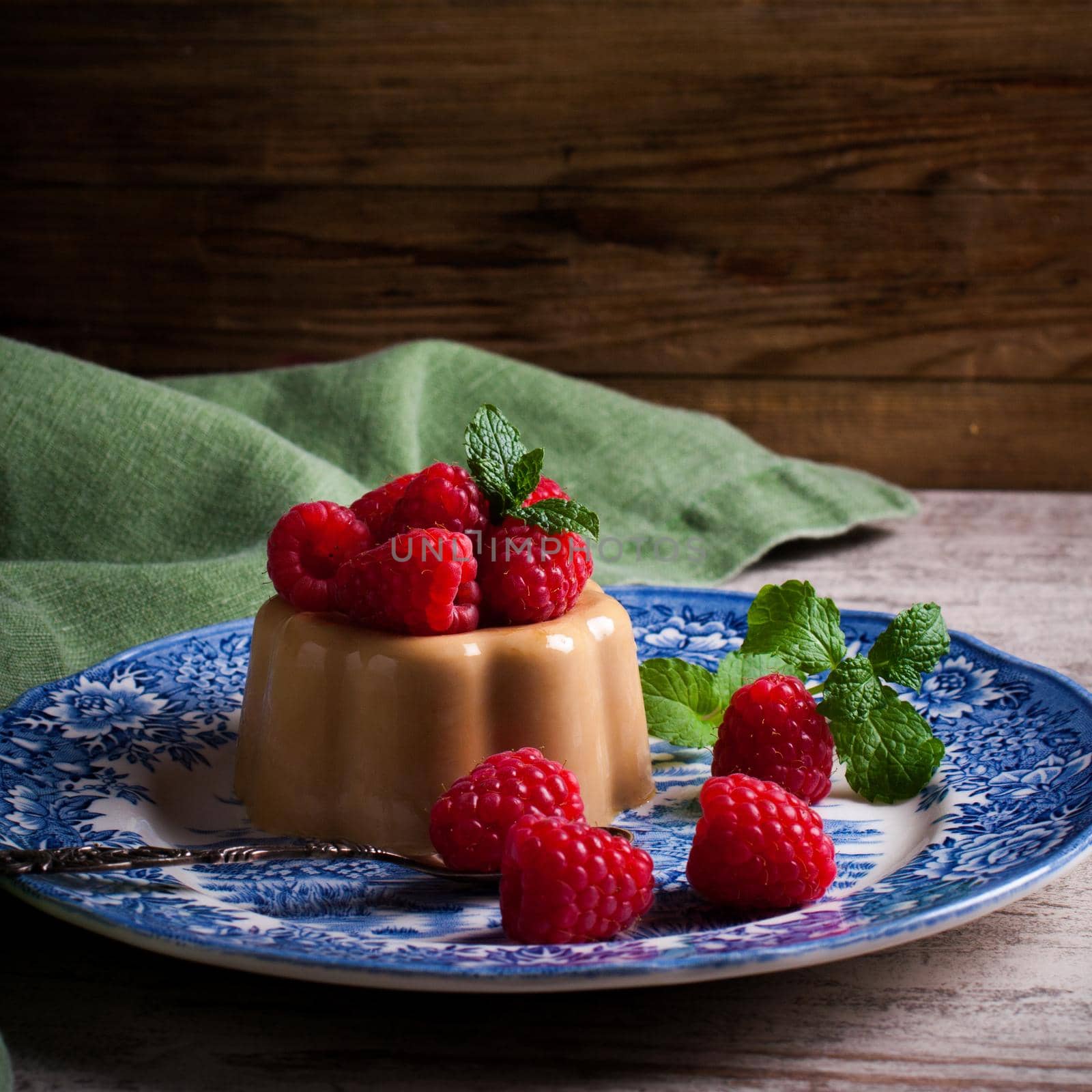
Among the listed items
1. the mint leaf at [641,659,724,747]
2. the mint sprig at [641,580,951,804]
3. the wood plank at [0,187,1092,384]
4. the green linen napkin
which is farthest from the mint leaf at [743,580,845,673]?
the wood plank at [0,187,1092,384]

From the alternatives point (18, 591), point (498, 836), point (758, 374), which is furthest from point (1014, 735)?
point (758, 374)

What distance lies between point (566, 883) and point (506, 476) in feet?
1.48

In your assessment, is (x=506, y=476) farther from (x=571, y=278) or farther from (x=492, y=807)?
(x=571, y=278)

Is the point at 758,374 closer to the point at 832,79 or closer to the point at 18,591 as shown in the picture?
the point at 832,79

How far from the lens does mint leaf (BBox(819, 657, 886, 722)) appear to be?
4.21 feet

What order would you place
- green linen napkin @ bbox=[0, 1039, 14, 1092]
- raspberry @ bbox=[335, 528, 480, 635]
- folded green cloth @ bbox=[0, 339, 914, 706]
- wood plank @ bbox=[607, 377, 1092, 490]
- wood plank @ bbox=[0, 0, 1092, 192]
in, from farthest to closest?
1. wood plank @ bbox=[607, 377, 1092, 490]
2. wood plank @ bbox=[0, 0, 1092, 192]
3. folded green cloth @ bbox=[0, 339, 914, 706]
4. raspberry @ bbox=[335, 528, 480, 635]
5. green linen napkin @ bbox=[0, 1039, 14, 1092]

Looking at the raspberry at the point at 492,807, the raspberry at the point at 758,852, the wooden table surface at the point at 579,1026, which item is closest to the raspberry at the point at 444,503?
the raspberry at the point at 492,807

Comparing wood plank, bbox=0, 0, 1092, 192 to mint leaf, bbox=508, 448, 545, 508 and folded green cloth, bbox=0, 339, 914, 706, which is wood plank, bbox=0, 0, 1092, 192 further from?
mint leaf, bbox=508, 448, 545, 508

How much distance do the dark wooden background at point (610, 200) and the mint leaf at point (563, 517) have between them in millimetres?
1606

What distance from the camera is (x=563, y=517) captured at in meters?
1.22

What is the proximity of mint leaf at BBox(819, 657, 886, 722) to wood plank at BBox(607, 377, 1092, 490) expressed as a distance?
5.22 ft

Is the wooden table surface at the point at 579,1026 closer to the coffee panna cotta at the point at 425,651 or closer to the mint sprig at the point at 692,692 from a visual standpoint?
the coffee panna cotta at the point at 425,651

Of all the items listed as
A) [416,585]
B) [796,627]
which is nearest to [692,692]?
[796,627]

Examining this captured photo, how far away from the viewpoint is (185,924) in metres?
0.90
